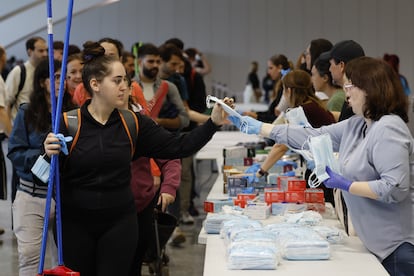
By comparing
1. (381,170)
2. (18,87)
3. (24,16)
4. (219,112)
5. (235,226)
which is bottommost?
(235,226)

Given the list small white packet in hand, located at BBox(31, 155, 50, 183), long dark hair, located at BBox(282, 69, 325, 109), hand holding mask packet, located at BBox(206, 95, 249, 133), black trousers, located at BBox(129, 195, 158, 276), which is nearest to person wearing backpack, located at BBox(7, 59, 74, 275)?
black trousers, located at BBox(129, 195, 158, 276)

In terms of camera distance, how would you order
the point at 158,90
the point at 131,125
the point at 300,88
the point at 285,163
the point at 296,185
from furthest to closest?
the point at 158,90
the point at 285,163
the point at 300,88
the point at 296,185
the point at 131,125

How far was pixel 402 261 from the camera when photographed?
121 inches

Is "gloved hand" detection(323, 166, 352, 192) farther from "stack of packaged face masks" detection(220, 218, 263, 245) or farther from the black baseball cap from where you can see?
the black baseball cap

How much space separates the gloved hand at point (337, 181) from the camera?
3.03m

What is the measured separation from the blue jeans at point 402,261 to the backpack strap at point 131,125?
116cm

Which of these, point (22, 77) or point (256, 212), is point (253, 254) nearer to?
point (256, 212)

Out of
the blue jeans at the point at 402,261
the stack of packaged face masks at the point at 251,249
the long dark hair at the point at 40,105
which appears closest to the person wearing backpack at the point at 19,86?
the long dark hair at the point at 40,105

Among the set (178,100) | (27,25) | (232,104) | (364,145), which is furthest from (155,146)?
(27,25)

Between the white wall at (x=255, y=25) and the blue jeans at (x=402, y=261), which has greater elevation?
the white wall at (x=255, y=25)

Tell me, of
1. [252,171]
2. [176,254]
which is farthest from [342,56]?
[176,254]

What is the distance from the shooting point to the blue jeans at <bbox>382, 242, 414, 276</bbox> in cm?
305

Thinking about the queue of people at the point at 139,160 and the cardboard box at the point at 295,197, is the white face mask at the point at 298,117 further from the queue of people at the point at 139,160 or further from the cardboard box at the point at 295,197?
the cardboard box at the point at 295,197

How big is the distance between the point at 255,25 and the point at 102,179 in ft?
46.8
